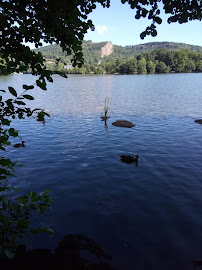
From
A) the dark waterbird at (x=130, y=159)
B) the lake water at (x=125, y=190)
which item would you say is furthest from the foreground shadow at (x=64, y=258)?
the dark waterbird at (x=130, y=159)

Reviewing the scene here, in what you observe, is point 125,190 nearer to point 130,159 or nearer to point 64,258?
point 130,159

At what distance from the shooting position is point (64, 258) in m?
6.20

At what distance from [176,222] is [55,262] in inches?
177

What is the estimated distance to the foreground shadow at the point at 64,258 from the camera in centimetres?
590

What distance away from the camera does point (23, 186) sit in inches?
407

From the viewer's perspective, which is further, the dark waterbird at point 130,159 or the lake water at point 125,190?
the dark waterbird at point 130,159

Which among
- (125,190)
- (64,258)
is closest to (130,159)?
(125,190)

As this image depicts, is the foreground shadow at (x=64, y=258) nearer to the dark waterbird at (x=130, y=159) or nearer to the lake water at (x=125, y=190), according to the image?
the lake water at (x=125, y=190)

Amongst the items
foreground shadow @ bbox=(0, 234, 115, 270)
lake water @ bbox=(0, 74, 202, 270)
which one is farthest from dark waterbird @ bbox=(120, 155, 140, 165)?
foreground shadow @ bbox=(0, 234, 115, 270)

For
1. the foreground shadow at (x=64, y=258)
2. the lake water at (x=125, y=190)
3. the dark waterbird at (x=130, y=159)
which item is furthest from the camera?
the dark waterbird at (x=130, y=159)

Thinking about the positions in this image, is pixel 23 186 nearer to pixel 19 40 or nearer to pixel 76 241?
pixel 76 241

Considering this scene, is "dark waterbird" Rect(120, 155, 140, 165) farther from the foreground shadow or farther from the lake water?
the foreground shadow

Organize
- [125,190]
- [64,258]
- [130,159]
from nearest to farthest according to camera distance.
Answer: [64,258] → [125,190] → [130,159]

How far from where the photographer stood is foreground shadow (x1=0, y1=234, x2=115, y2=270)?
5902 mm
